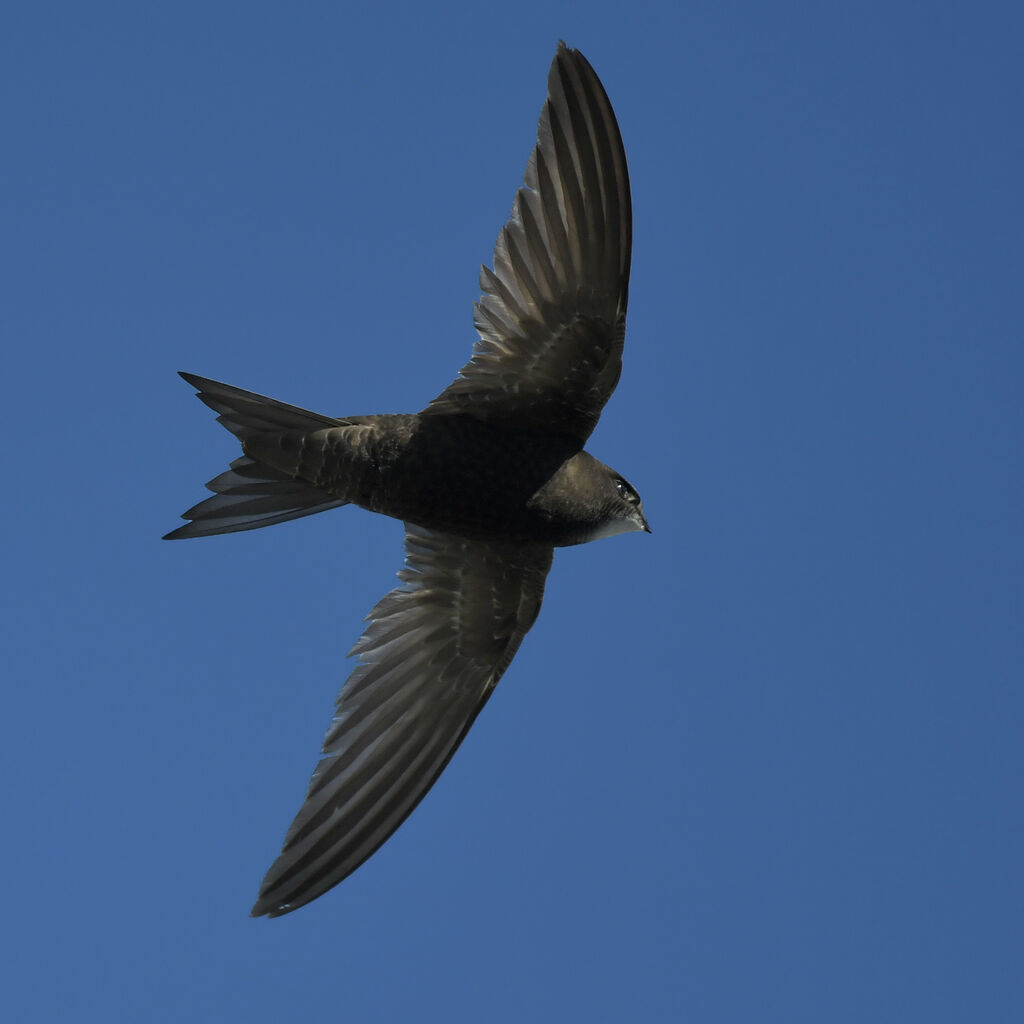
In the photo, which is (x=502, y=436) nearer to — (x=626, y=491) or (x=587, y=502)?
(x=587, y=502)

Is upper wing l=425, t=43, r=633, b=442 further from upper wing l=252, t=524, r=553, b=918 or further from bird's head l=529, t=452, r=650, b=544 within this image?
upper wing l=252, t=524, r=553, b=918

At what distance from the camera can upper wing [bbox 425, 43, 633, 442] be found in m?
4.89

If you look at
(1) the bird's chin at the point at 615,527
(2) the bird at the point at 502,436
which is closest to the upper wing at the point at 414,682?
(2) the bird at the point at 502,436

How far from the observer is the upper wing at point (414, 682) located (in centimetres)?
554

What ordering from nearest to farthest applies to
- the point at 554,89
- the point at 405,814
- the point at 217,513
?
the point at 554,89 < the point at 217,513 < the point at 405,814

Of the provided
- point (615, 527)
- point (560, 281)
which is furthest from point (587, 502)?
point (560, 281)

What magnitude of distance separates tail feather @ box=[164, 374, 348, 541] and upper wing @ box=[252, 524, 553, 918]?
0.63m

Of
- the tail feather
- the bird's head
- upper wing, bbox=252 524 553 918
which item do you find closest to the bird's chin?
the bird's head

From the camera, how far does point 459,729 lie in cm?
579

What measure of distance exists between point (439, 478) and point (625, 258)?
0.91m

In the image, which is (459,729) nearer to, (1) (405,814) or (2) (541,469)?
(1) (405,814)

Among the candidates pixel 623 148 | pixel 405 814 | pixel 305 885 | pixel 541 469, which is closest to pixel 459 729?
pixel 405 814

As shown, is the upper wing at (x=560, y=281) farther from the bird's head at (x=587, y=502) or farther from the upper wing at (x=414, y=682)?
the upper wing at (x=414, y=682)

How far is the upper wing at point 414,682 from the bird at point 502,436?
11 millimetres
